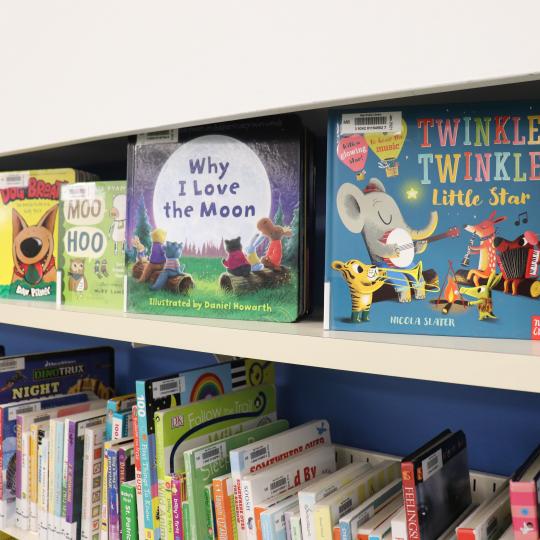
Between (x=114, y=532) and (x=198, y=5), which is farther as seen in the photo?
(x=114, y=532)

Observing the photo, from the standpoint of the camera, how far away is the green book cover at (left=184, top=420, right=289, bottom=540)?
92cm

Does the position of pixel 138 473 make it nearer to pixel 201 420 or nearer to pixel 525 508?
pixel 201 420

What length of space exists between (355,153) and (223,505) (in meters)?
0.52

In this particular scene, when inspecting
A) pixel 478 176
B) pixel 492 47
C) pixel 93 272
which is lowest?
pixel 93 272

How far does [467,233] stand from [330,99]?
0.22 metres

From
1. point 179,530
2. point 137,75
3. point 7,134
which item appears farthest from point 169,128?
point 179,530

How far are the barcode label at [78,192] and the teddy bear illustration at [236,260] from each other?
34 centimetres

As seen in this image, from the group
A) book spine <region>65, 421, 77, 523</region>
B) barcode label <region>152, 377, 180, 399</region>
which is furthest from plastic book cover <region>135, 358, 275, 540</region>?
book spine <region>65, 421, 77, 523</region>

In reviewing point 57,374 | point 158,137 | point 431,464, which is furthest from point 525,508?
point 57,374

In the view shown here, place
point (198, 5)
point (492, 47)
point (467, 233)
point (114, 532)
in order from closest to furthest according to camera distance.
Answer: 1. point (492, 47)
2. point (467, 233)
3. point (198, 5)
4. point (114, 532)

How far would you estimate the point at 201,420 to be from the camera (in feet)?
3.28

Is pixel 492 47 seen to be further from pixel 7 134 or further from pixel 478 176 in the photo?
pixel 7 134

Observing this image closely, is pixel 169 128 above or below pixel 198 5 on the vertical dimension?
below

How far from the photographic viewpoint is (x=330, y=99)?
73 centimetres
